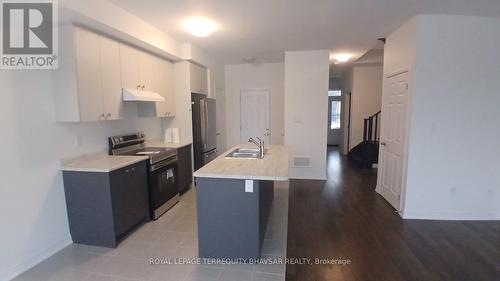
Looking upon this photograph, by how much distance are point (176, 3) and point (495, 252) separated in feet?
14.0

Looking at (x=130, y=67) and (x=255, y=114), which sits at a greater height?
(x=130, y=67)

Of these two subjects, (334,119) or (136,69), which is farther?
(334,119)

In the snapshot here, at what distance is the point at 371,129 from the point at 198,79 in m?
4.80

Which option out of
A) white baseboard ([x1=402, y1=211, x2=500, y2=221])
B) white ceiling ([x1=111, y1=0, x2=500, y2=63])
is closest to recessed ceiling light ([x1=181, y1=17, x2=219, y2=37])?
A: white ceiling ([x1=111, y1=0, x2=500, y2=63])

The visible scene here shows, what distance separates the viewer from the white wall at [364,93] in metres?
6.96

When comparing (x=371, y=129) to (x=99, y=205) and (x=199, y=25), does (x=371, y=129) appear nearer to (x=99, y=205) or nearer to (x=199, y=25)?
(x=199, y=25)

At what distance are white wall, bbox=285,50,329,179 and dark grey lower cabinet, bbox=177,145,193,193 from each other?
1951 millimetres

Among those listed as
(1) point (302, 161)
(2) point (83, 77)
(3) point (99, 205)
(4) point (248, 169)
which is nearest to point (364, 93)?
(1) point (302, 161)

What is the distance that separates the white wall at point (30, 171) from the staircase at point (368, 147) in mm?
6038

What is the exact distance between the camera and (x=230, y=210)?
231cm

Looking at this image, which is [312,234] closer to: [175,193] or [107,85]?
[175,193]

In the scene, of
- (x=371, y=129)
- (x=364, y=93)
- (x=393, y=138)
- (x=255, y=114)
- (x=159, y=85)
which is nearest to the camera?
(x=393, y=138)

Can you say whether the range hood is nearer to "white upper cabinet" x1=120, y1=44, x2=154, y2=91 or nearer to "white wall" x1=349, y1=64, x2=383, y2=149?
"white upper cabinet" x1=120, y1=44, x2=154, y2=91

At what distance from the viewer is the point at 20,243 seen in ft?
7.41
